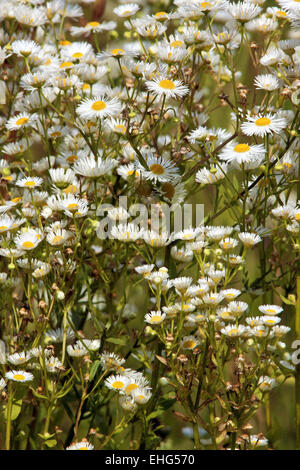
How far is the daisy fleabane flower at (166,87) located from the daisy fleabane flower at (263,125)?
0.10 meters

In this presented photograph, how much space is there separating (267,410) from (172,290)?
0.94 ft

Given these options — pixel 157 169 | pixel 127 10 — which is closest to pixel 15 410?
pixel 157 169

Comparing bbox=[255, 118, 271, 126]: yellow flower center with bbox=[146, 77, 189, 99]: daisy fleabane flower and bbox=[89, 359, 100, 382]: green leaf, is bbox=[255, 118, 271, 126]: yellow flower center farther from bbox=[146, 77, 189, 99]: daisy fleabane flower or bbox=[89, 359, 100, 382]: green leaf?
bbox=[89, 359, 100, 382]: green leaf

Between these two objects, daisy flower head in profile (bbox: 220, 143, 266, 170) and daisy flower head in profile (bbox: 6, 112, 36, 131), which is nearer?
daisy flower head in profile (bbox: 220, 143, 266, 170)

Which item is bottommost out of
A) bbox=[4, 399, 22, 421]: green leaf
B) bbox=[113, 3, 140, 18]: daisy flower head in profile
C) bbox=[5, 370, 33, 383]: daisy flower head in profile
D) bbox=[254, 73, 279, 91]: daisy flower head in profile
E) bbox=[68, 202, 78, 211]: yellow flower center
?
bbox=[4, 399, 22, 421]: green leaf

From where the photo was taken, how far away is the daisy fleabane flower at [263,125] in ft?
2.90

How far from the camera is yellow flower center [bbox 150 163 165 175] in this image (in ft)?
3.03

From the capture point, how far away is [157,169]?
927 millimetres

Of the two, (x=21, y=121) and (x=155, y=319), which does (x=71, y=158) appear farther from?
(x=155, y=319)

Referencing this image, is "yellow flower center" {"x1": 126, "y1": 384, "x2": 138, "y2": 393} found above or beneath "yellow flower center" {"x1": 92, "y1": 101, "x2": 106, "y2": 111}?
beneath

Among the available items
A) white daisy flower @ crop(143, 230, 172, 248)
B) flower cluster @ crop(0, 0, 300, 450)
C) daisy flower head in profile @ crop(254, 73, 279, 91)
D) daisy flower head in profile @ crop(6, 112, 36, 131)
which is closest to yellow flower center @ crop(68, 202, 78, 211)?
flower cluster @ crop(0, 0, 300, 450)

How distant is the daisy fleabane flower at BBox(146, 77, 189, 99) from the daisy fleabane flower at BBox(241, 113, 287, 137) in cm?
10
